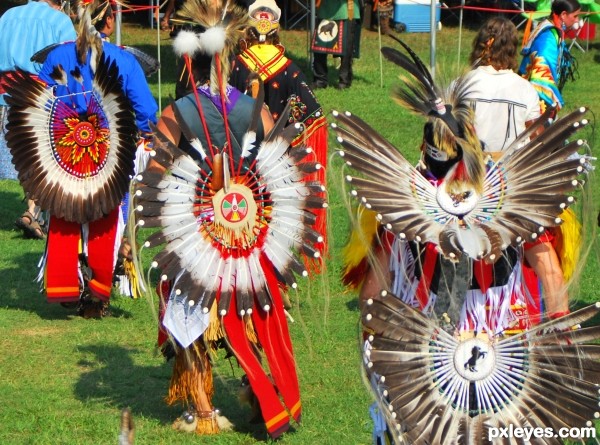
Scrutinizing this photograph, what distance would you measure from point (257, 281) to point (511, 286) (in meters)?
1.11

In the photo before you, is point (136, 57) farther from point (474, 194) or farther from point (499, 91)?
point (474, 194)

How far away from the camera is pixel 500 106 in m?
4.89

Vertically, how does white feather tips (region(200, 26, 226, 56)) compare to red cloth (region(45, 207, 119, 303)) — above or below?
above

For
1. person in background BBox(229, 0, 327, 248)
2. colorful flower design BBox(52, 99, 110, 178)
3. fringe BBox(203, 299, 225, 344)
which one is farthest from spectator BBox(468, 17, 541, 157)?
colorful flower design BBox(52, 99, 110, 178)

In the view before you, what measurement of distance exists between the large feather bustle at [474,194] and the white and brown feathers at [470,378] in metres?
0.24

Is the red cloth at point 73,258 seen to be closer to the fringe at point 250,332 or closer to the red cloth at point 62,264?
the red cloth at point 62,264

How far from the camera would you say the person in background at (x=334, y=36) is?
1289 cm

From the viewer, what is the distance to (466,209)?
11.1 feet

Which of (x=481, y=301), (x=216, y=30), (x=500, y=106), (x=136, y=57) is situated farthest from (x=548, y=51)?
(x=481, y=301)

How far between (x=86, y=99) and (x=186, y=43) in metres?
1.77

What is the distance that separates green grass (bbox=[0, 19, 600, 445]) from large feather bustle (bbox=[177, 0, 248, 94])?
0.60 metres

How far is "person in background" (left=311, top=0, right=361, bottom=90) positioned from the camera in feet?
42.3

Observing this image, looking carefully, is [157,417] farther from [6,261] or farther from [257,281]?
→ [6,261]

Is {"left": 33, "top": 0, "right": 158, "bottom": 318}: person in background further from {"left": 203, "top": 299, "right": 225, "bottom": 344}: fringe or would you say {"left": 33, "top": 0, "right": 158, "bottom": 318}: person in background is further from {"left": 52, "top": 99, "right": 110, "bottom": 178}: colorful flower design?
{"left": 203, "top": 299, "right": 225, "bottom": 344}: fringe
